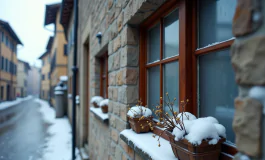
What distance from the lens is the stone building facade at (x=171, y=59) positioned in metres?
0.99

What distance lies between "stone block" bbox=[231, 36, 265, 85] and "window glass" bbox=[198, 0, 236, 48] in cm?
39

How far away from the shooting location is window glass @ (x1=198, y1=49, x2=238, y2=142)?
95 cm

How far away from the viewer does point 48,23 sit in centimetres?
1456

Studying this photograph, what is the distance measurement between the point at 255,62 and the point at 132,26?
1.34 meters

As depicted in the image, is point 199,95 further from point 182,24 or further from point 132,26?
point 132,26

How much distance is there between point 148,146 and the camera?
1290 mm

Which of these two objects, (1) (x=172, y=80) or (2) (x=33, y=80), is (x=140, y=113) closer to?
(1) (x=172, y=80)

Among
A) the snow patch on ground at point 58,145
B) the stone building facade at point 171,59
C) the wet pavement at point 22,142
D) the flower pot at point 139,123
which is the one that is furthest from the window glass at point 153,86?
the wet pavement at point 22,142

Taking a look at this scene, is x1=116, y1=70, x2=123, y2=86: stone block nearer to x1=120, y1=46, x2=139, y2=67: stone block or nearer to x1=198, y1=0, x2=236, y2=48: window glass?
x1=120, y1=46, x2=139, y2=67: stone block

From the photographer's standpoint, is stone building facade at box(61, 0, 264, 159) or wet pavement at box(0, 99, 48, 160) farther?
wet pavement at box(0, 99, 48, 160)

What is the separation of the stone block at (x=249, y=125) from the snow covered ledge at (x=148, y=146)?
1.86 feet

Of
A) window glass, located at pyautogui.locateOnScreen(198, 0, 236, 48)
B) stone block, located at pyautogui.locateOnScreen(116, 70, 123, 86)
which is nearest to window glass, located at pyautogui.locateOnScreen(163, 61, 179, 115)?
window glass, located at pyautogui.locateOnScreen(198, 0, 236, 48)

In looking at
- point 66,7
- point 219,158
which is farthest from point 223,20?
point 66,7

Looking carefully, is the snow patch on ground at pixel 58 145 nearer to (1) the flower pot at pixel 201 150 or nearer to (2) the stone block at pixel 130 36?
(2) the stone block at pixel 130 36
